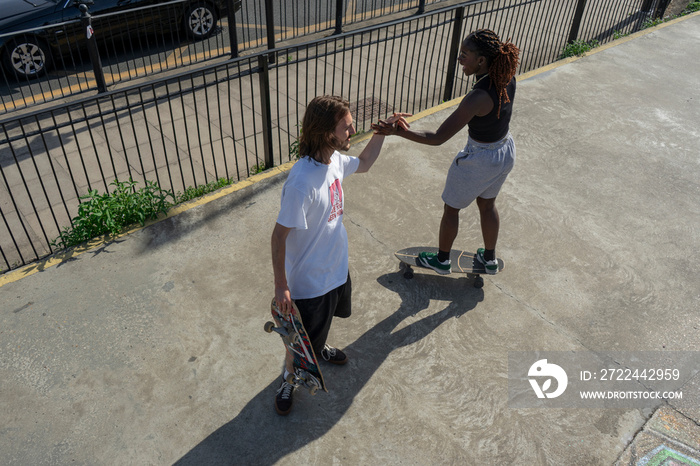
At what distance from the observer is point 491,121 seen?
3.57m

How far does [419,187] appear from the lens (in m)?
5.34

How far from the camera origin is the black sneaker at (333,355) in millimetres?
3621

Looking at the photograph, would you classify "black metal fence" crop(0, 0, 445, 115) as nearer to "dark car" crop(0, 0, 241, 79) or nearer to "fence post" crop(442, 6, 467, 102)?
"dark car" crop(0, 0, 241, 79)

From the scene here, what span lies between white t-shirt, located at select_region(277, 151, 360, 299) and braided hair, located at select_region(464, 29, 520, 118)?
41.4 inches

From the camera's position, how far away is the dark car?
758 cm

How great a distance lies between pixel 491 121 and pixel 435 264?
3.90ft

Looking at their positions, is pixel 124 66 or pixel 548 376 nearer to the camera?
pixel 548 376

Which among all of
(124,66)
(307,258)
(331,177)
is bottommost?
(124,66)

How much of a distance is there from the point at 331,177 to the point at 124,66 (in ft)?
23.2

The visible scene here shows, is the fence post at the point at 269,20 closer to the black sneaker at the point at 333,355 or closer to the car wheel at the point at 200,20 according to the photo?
the car wheel at the point at 200,20

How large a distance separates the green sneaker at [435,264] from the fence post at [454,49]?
318 centimetres

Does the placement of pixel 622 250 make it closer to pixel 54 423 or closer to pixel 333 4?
pixel 54 423

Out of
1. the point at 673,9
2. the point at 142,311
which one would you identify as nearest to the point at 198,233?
the point at 142,311

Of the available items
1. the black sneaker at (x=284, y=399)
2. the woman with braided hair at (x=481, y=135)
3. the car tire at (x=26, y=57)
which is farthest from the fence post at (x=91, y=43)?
the black sneaker at (x=284, y=399)
